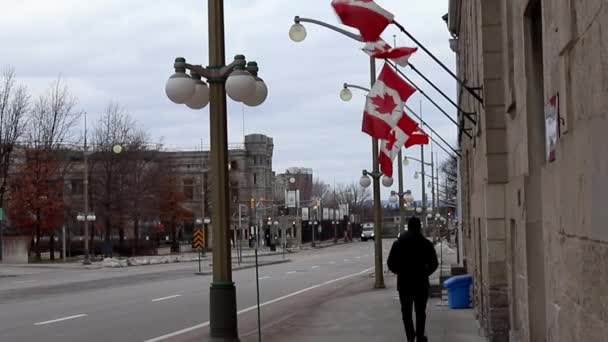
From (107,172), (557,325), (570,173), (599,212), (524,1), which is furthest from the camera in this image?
(107,172)

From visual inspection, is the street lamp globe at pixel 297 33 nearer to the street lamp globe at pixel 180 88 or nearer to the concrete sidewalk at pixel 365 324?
the concrete sidewalk at pixel 365 324

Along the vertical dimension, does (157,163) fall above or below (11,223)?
above

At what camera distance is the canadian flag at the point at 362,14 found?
419 inches

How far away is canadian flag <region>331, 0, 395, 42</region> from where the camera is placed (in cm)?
1064

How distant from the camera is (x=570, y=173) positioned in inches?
200

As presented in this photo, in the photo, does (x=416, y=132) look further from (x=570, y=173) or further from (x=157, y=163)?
(x=157, y=163)

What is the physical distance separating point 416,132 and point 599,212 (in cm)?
1389

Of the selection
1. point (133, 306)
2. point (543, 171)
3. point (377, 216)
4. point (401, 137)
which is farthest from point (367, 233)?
point (543, 171)

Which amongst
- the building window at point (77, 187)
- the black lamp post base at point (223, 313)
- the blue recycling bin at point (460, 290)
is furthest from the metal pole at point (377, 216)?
the building window at point (77, 187)

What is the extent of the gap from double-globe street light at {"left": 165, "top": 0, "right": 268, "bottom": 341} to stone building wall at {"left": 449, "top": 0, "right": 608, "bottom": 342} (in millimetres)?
3139

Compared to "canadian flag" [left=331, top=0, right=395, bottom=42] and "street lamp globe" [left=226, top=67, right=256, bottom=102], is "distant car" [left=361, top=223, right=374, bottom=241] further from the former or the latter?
"street lamp globe" [left=226, top=67, right=256, bottom=102]

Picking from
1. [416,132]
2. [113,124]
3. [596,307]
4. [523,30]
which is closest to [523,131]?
[523,30]

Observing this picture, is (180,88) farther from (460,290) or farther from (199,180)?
(199,180)

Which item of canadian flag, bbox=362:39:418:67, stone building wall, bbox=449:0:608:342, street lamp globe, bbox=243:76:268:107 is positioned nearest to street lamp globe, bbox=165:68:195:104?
street lamp globe, bbox=243:76:268:107
